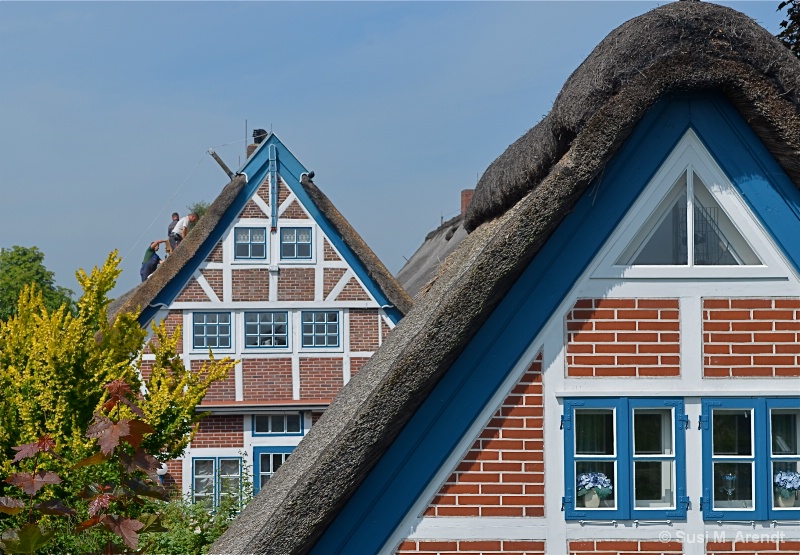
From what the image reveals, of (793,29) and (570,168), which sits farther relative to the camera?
(793,29)

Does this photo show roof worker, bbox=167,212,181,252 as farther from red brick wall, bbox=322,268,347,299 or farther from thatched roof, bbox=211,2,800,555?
A: thatched roof, bbox=211,2,800,555

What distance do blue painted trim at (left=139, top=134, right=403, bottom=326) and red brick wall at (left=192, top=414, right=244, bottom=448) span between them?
97.5 inches

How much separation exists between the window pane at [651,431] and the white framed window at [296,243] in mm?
14411

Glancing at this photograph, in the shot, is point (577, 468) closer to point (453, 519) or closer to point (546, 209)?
point (453, 519)

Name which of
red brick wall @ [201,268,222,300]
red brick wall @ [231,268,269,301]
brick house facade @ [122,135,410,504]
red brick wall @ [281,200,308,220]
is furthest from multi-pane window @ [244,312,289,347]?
red brick wall @ [281,200,308,220]

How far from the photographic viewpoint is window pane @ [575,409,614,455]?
4.57 meters

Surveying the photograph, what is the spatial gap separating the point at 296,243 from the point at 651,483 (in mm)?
14566

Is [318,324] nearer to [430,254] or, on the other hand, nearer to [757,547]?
[430,254]

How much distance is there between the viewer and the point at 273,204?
1848cm

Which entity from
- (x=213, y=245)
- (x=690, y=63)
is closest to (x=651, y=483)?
(x=690, y=63)

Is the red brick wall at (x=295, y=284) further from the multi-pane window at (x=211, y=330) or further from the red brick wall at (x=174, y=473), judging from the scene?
the red brick wall at (x=174, y=473)

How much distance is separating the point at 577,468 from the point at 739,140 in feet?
5.76

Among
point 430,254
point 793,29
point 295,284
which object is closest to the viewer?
point 793,29

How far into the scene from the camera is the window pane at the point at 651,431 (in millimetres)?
4562
